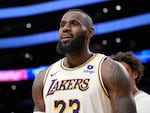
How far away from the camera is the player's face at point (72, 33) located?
129 inches

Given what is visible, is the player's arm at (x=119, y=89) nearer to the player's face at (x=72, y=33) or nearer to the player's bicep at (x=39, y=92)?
the player's face at (x=72, y=33)

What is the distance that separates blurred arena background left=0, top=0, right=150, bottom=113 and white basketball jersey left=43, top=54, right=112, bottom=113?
15.0 metres

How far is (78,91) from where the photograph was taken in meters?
3.12

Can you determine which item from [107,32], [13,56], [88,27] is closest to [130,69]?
[88,27]

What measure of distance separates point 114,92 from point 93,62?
0.36 metres

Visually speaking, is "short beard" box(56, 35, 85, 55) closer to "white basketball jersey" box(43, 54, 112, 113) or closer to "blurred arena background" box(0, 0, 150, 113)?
"white basketball jersey" box(43, 54, 112, 113)

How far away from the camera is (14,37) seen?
2036 centimetres

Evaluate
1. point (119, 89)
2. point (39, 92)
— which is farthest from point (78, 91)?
point (39, 92)

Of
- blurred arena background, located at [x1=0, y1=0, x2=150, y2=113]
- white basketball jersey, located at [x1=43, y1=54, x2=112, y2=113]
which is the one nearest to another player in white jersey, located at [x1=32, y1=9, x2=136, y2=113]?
white basketball jersey, located at [x1=43, y1=54, x2=112, y2=113]

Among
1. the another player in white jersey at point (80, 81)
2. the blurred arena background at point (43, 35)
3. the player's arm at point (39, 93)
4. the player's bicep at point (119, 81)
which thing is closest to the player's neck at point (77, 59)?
the another player in white jersey at point (80, 81)

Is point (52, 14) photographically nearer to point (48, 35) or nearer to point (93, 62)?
point (48, 35)

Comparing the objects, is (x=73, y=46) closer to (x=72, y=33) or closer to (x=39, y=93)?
(x=72, y=33)

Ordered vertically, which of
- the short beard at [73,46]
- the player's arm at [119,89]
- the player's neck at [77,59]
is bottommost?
the player's arm at [119,89]

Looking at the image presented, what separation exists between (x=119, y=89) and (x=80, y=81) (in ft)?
1.12
